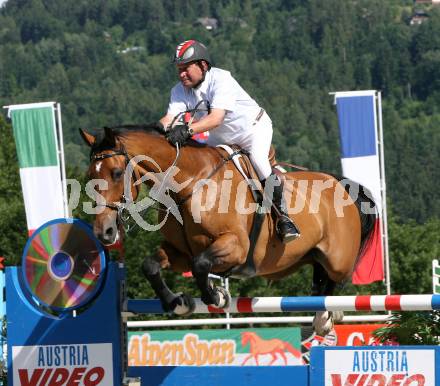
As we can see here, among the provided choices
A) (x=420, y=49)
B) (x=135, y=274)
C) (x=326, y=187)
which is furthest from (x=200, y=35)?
(x=326, y=187)

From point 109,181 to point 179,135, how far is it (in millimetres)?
609

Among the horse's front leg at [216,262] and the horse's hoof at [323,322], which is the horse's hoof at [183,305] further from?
the horse's hoof at [323,322]

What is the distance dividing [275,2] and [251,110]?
170268 millimetres

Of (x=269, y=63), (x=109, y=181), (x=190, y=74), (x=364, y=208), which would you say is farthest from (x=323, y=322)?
(x=269, y=63)

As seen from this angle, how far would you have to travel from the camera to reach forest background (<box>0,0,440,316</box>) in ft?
328

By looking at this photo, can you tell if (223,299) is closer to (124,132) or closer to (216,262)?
(216,262)

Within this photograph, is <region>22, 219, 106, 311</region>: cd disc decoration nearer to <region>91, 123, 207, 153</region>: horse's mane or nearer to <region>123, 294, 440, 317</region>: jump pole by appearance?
<region>123, 294, 440, 317</region>: jump pole

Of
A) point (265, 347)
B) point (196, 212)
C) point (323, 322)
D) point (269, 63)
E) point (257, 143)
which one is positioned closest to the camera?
point (196, 212)

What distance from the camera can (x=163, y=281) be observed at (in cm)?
601

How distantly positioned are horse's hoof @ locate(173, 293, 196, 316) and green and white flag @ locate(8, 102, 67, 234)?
831cm

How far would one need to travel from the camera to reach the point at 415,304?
5.47 metres

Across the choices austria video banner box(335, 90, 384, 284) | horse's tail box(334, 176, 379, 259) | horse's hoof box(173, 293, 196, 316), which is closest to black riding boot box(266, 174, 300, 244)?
horse's hoof box(173, 293, 196, 316)

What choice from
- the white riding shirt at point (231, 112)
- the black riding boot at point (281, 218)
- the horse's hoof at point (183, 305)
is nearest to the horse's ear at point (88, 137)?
the white riding shirt at point (231, 112)

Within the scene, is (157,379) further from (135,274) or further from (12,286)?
(135,274)
